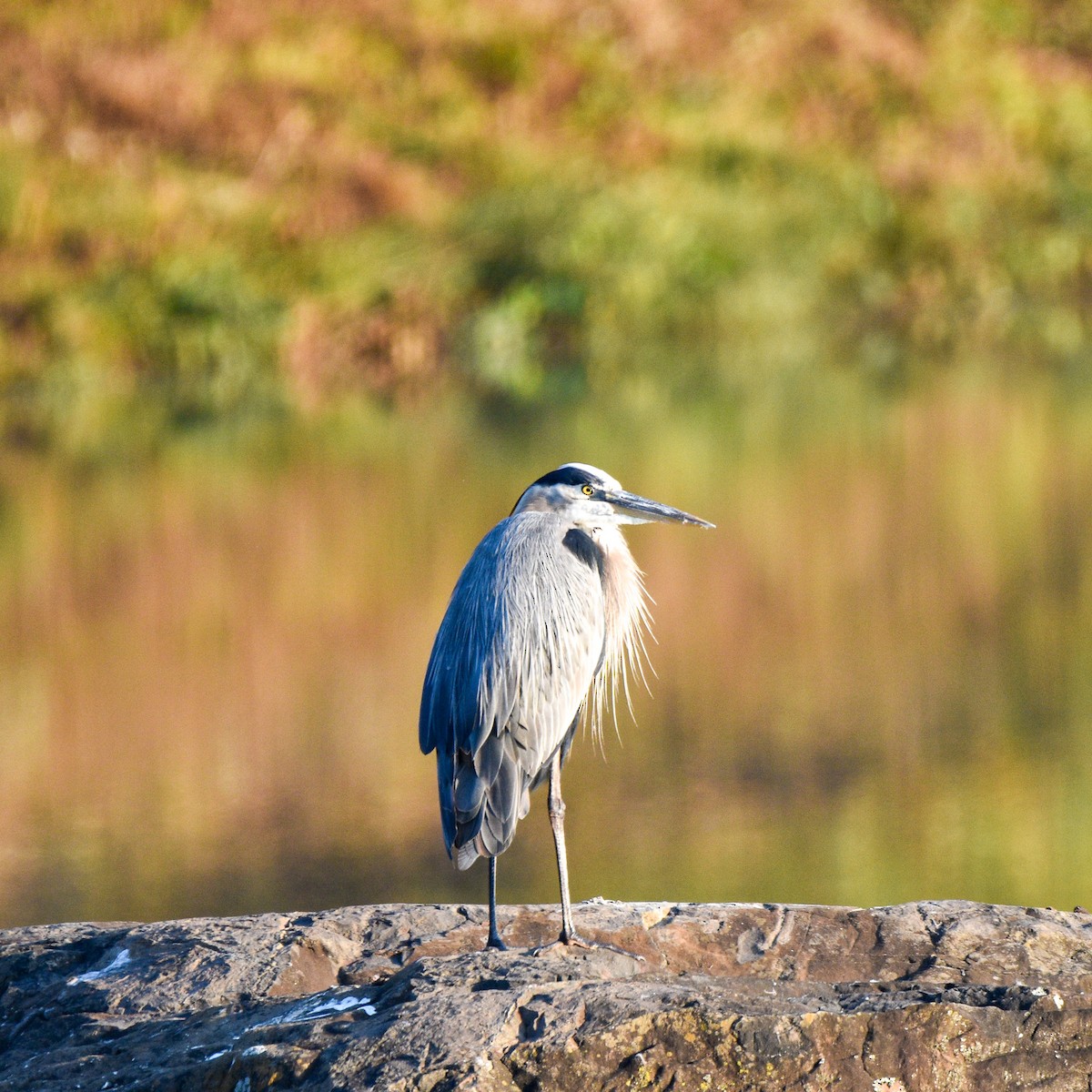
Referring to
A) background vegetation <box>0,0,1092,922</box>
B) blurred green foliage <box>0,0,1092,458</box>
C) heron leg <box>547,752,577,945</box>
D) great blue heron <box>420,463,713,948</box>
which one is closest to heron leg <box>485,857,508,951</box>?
great blue heron <box>420,463,713,948</box>

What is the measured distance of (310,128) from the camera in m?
20.9

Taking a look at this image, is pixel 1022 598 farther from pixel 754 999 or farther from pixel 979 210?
pixel 979 210

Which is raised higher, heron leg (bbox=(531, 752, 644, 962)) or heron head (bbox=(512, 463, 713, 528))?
heron head (bbox=(512, 463, 713, 528))

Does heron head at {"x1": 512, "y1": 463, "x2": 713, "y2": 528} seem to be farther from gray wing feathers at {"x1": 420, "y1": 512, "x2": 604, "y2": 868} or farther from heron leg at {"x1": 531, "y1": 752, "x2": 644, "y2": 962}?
heron leg at {"x1": 531, "y1": 752, "x2": 644, "y2": 962}

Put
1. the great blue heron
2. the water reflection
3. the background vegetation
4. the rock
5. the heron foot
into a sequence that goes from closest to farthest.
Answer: the rock < the heron foot < the great blue heron < the water reflection < the background vegetation

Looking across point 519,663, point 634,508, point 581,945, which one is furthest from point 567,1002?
point 634,508

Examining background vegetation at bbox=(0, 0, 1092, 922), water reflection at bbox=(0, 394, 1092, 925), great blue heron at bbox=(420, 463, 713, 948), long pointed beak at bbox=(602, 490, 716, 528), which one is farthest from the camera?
background vegetation at bbox=(0, 0, 1092, 922)

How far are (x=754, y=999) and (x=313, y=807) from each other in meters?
3.58

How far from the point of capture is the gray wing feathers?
3.68 m

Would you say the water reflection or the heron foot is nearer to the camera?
the heron foot

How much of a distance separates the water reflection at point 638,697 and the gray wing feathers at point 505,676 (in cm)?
187

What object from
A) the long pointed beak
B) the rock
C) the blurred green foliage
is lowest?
the rock

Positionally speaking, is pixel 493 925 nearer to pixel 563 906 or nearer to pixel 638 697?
pixel 563 906

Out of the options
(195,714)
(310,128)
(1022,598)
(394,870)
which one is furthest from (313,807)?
(310,128)
